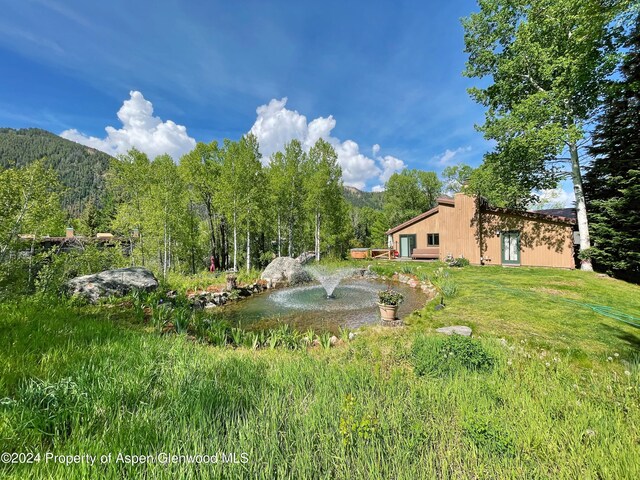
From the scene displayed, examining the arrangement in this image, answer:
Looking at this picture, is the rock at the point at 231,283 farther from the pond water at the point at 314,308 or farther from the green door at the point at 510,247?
the green door at the point at 510,247

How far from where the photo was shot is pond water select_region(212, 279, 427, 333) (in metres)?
7.36

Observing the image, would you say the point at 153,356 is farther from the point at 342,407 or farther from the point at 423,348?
the point at 423,348

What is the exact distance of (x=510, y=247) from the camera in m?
16.2

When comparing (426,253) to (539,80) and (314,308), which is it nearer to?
(539,80)

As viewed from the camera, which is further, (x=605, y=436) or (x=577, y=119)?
(x=577, y=119)

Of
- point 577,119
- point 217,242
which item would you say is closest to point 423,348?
point 577,119

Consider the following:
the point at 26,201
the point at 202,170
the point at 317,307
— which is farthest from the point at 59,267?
the point at 202,170

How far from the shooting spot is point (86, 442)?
5.71 ft

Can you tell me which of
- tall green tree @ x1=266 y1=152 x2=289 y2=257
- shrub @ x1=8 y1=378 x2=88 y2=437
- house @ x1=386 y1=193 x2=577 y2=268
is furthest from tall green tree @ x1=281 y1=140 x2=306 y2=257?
shrub @ x1=8 y1=378 x2=88 y2=437

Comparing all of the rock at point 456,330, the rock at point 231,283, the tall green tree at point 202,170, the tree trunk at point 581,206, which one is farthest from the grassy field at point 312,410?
the tall green tree at point 202,170

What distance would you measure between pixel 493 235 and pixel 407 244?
6869 millimetres

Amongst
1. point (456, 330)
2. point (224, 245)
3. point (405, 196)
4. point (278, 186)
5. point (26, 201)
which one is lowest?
point (456, 330)

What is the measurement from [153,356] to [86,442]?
193 cm

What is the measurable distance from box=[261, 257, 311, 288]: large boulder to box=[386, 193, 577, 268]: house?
10806 mm
